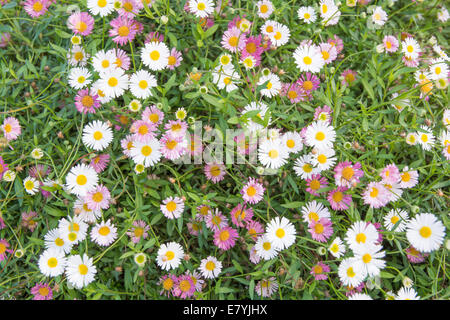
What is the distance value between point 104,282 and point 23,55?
48.7 inches

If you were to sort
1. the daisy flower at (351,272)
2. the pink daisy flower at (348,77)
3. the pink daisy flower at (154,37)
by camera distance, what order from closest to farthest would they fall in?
1. the daisy flower at (351,272)
2. the pink daisy flower at (154,37)
3. the pink daisy flower at (348,77)

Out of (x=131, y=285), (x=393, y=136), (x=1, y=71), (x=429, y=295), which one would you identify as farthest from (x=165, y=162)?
(x=429, y=295)

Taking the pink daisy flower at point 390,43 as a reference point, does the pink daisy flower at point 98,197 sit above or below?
below

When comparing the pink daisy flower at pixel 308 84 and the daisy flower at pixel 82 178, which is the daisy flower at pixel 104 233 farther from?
the pink daisy flower at pixel 308 84

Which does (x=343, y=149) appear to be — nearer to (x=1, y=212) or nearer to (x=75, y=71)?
(x=75, y=71)

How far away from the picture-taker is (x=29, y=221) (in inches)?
63.4

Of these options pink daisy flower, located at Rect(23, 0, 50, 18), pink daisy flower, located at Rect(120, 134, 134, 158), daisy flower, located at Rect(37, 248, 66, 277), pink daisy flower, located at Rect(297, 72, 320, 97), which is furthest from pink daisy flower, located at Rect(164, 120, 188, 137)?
pink daisy flower, located at Rect(23, 0, 50, 18)

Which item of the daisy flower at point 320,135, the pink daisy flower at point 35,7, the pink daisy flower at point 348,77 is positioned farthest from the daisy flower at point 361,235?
the pink daisy flower at point 35,7

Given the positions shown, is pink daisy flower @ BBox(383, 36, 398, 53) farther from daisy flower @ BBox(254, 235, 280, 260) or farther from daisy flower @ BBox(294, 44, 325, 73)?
daisy flower @ BBox(254, 235, 280, 260)

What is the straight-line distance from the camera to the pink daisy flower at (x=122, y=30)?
1.66 meters

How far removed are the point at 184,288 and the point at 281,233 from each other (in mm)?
478

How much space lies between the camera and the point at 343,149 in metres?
1.61

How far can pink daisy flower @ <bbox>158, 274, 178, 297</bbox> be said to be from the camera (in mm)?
1535

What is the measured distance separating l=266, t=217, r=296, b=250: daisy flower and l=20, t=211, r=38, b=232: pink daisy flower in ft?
3.46
